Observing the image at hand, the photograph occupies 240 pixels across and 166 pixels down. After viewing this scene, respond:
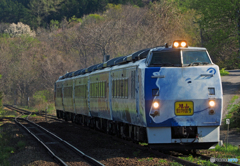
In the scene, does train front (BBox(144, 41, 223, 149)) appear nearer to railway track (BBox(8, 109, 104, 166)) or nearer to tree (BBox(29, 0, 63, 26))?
railway track (BBox(8, 109, 104, 166))

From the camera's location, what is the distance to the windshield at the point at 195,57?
1180 centimetres

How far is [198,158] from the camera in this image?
35.8 ft

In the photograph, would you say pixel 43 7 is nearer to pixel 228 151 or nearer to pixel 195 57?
pixel 195 57

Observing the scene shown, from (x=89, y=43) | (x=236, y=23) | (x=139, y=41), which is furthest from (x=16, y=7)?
(x=236, y=23)

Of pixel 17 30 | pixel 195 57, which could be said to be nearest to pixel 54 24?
pixel 17 30

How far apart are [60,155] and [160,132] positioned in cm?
374

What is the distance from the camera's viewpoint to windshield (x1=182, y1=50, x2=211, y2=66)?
1180 centimetres

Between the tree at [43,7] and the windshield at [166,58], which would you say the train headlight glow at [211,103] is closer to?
the windshield at [166,58]

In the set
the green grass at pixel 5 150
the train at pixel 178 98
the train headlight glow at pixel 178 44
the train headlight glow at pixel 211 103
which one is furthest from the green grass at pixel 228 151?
the green grass at pixel 5 150

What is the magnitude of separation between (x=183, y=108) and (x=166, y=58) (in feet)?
5.27

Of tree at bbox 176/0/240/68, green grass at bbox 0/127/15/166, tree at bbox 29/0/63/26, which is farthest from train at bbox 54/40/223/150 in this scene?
tree at bbox 29/0/63/26

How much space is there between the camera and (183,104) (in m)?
11.4

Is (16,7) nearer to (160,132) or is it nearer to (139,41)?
(139,41)

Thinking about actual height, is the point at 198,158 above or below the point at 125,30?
below
